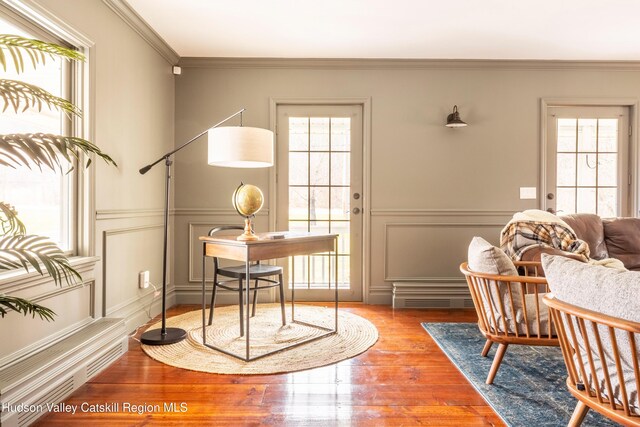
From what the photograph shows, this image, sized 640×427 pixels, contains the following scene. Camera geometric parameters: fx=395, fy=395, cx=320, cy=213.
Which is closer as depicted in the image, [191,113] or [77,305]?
[77,305]

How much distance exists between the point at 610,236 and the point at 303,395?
9.49 ft

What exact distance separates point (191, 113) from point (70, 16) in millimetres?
1572

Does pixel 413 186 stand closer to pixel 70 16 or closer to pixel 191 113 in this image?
pixel 191 113

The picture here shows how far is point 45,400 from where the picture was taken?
179 centimetres

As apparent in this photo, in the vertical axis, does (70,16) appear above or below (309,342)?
above

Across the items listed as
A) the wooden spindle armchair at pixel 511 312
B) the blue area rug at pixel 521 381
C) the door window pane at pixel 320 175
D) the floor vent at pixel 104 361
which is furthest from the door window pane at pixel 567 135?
the floor vent at pixel 104 361

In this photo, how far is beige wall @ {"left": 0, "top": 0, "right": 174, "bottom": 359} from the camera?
7.43ft

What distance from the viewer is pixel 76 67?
2434mm

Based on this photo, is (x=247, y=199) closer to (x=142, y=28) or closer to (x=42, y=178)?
(x=42, y=178)

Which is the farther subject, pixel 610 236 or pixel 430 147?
pixel 430 147

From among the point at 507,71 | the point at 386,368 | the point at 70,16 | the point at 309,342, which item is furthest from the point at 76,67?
the point at 507,71

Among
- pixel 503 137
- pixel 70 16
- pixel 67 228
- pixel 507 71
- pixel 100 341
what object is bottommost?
pixel 100 341

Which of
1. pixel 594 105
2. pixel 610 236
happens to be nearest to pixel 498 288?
pixel 610 236

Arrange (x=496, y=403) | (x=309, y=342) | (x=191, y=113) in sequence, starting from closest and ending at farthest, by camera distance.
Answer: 1. (x=496, y=403)
2. (x=309, y=342)
3. (x=191, y=113)
